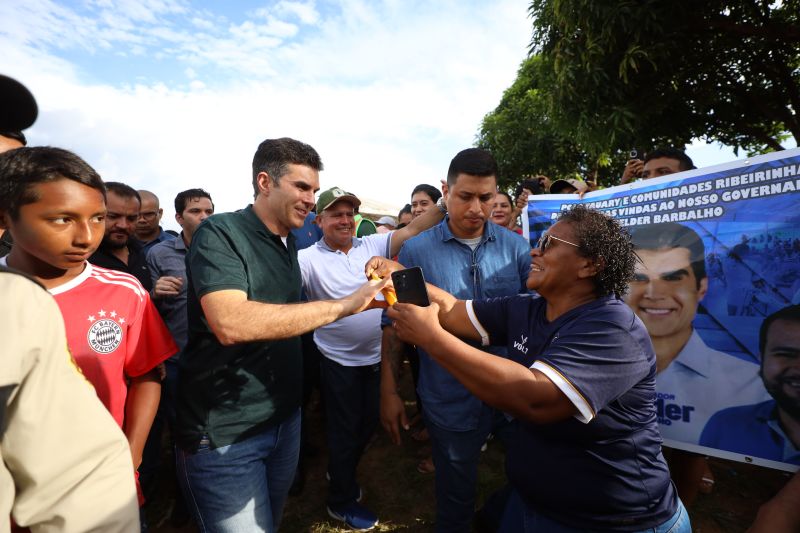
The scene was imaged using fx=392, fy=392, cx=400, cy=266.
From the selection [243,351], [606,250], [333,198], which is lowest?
[243,351]

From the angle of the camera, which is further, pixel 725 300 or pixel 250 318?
pixel 725 300

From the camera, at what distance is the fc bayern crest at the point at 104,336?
1714mm

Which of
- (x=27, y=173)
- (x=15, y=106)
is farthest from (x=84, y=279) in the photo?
(x=15, y=106)

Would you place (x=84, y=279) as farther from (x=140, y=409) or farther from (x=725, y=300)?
(x=725, y=300)

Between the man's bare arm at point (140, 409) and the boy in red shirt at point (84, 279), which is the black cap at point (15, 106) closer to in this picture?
the boy in red shirt at point (84, 279)

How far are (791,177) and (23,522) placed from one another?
11.8ft

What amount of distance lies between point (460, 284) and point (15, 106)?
7.92 feet

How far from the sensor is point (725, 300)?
2.59 meters

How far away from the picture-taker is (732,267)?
2.56 m

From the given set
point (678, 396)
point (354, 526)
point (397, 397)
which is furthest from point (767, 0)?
point (354, 526)

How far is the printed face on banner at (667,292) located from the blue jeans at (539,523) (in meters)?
1.38

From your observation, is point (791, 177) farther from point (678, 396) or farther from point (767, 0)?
point (767, 0)

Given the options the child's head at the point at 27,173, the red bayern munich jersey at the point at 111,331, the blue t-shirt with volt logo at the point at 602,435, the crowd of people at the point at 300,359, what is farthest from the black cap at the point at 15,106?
the blue t-shirt with volt logo at the point at 602,435

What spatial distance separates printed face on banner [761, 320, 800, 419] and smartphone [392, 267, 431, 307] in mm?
2173
